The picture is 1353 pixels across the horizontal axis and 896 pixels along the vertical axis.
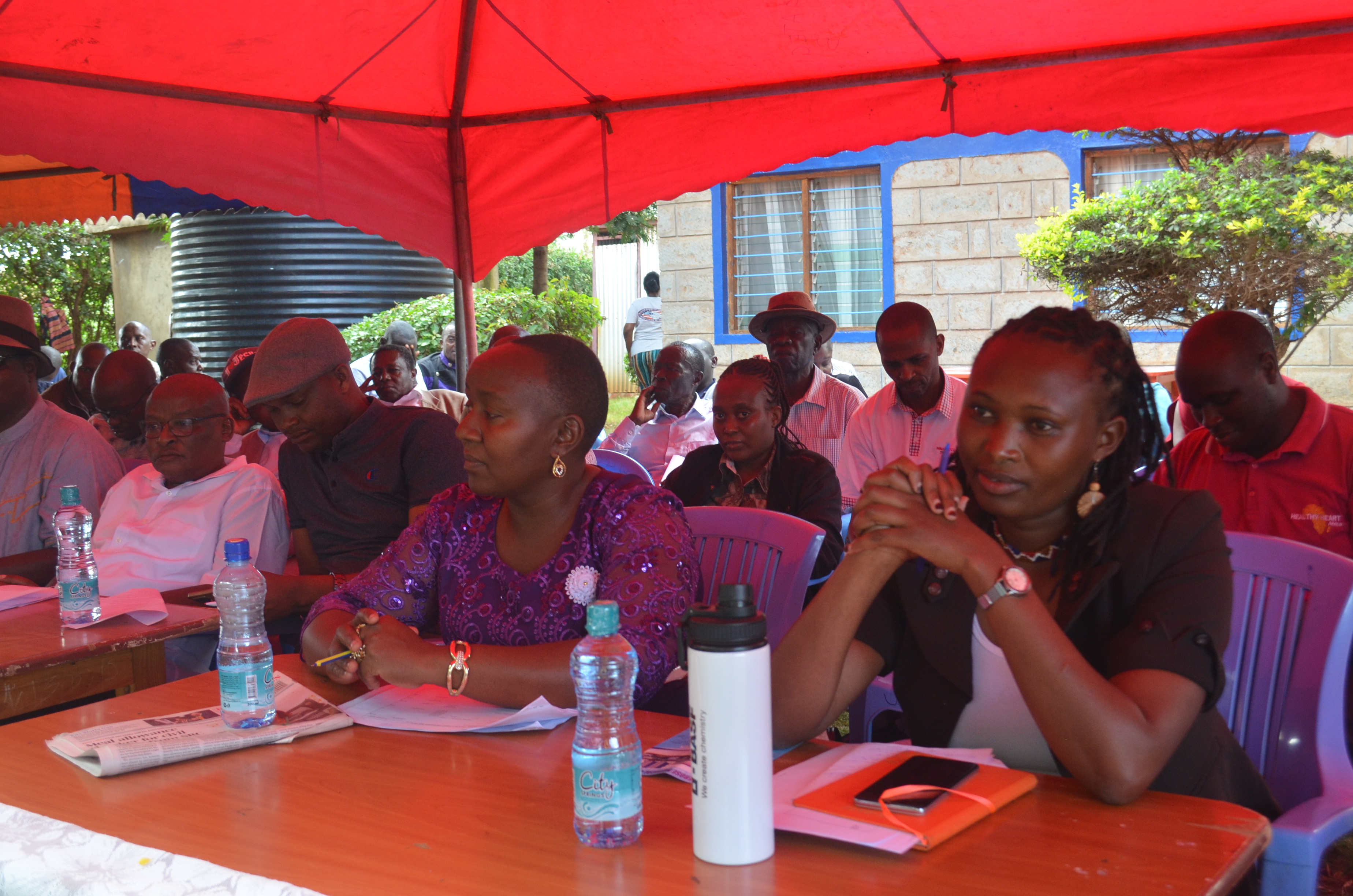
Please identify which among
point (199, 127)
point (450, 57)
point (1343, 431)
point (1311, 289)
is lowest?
point (1343, 431)

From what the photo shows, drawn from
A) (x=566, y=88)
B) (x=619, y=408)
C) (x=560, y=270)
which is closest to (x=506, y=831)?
(x=566, y=88)

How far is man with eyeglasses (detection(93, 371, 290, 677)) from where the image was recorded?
3.88m

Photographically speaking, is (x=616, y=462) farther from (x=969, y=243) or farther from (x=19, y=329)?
(x=969, y=243)

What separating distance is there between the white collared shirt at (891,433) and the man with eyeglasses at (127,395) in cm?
341

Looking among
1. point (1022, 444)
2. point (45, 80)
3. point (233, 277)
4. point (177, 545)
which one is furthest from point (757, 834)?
point (233, 277)

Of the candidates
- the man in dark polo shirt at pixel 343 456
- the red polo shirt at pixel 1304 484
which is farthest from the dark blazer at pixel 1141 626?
the man in dark polo shirt at pixel 343 456

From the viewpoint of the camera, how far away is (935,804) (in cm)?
154

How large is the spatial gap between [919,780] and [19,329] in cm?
406

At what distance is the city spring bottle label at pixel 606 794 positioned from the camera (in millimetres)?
1480

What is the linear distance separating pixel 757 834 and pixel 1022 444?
34.1 inches

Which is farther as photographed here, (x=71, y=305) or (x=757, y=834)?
(x=71, y=305)

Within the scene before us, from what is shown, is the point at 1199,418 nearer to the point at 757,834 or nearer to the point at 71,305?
the point at 757,834

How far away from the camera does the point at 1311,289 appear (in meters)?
8.12

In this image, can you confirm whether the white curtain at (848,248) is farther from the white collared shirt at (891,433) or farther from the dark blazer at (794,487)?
the dark blazer at (794,487)
